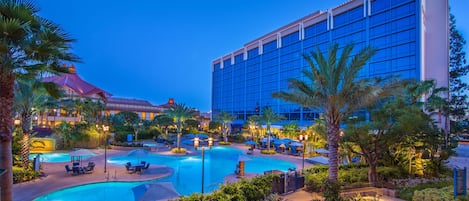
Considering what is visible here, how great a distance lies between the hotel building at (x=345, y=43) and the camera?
34.0m

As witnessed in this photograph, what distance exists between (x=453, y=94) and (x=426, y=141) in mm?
28216

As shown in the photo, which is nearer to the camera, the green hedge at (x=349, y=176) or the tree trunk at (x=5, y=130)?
the tree trunk at (x=5, y=130)

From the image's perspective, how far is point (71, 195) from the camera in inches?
508

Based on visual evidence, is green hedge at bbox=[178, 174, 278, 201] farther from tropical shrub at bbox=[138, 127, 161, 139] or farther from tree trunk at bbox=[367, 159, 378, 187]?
tropical shrub at bbox=[138, 127, 161, 139]

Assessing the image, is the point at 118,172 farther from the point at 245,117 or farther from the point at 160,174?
the point at 245,117

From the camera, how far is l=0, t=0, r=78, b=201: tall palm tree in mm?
5781

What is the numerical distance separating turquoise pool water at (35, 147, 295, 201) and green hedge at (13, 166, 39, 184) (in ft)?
Answer: 9.23

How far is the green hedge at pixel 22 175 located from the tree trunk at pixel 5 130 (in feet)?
32.7

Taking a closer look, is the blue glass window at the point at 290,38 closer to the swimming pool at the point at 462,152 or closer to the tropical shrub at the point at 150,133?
the swimming pool at the point at 462,152

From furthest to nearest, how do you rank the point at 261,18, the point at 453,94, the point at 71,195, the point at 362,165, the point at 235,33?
the point at 235,33, the point at 261,18, the point at 453,94, the point at 362,165, the point at 71,195

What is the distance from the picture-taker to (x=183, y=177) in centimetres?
1795

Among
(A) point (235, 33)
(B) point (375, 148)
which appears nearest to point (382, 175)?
(B) point (375, 148)

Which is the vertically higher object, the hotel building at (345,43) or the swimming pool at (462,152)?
the hotel building at (345,43)

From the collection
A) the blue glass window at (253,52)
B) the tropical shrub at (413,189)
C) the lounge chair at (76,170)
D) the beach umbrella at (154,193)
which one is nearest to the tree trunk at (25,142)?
the lounge chair at (76,170)
